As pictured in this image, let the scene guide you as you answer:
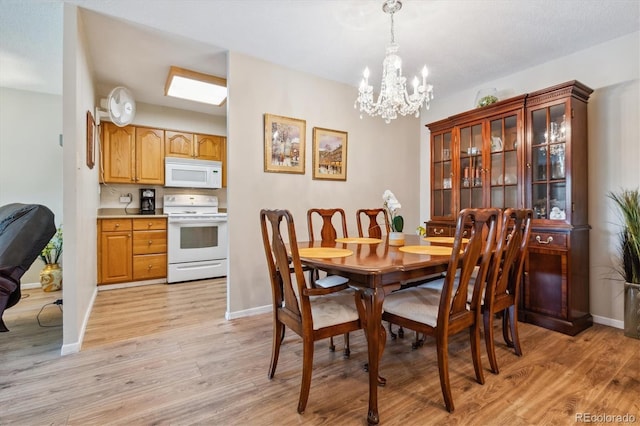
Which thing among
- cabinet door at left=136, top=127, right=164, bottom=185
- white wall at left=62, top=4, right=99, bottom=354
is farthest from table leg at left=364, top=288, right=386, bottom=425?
cabinet door at left=136, top=127, right=164, bottom=185

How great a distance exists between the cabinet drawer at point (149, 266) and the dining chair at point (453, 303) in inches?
132

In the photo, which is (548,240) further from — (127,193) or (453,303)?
(127,193)

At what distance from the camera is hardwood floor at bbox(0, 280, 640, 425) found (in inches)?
56.7

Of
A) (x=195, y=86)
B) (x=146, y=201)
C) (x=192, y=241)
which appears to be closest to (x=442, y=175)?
(x=195, y=86)

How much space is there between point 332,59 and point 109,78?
2576mm

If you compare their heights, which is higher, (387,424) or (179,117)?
(179,117)

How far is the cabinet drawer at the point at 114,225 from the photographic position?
360 cm

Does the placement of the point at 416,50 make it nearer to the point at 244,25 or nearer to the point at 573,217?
the point at 244,25

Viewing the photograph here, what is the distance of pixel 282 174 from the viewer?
3.08 m

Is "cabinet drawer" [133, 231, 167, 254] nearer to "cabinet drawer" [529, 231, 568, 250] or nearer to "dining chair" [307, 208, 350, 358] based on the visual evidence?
"dining chair" [307, 208, 350, 358]

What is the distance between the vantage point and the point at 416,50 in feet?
8.98

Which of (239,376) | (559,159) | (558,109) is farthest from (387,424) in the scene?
(558,109)

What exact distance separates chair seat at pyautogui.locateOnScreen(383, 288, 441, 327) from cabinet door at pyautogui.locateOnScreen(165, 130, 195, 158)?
379 cm

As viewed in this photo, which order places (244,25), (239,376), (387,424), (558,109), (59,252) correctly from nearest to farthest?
(387,424) < (239,376) < (244,25) < (558,109) < (59,252)
